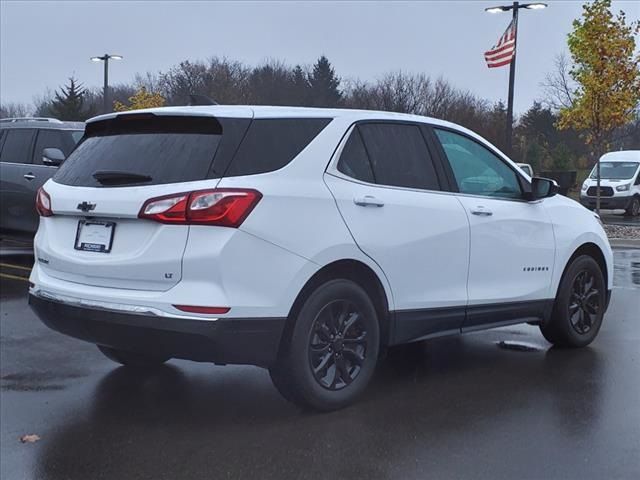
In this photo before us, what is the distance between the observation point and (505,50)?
21.9 m

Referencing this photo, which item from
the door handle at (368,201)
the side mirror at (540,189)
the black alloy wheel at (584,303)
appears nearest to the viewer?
the door handle at (368,201)

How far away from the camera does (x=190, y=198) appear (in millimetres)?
4289

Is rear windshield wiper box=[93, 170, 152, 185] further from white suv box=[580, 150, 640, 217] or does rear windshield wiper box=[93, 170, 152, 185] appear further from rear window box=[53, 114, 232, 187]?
white suv box=[580, 150, 640, 217]

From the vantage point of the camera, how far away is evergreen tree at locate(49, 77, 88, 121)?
4684 cm

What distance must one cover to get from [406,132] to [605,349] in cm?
258

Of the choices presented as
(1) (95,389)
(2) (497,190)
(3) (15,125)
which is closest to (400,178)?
(2) (497,190)

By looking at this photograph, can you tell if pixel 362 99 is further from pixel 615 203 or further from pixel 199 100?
pixel 199 100

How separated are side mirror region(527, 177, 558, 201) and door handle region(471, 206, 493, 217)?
0.60m

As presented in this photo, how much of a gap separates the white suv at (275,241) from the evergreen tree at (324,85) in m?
57.1

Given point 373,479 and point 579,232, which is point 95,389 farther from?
point 579,232

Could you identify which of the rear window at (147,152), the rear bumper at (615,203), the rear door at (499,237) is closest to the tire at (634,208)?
the rear bumper at (615,203)

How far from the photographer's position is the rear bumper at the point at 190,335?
424 cm

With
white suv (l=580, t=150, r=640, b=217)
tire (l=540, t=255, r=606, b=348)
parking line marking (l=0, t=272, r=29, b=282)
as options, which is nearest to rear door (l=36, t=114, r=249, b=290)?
tire (l=540, t=255, r=606, b=348)

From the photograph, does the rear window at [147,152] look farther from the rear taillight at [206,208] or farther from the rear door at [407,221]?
the rear door at [407,221]
